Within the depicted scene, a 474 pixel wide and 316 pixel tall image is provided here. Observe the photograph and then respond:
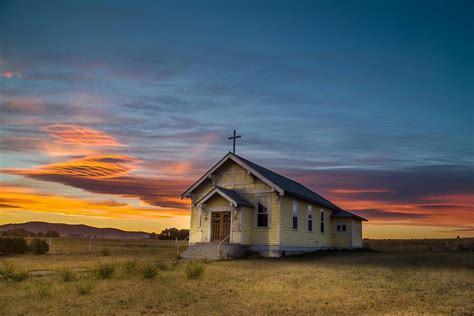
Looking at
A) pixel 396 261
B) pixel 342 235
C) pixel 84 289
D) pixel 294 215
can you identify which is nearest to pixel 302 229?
pixel 294 215

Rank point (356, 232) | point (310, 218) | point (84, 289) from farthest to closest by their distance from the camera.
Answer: point (356, 232) < point (310, 218) < point (84, 289)

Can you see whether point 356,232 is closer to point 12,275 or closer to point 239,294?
point 239,294

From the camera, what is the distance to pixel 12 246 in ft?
98.1

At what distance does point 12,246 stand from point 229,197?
1622 centimetres

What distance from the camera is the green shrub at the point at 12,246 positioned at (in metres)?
29.2

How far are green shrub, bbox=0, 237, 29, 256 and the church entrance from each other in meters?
14.0

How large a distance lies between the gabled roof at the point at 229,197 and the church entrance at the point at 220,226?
1467mm

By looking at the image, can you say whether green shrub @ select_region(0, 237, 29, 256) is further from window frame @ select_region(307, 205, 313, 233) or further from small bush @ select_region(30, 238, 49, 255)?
window frame @ select_region(307, 205, 313, 233)

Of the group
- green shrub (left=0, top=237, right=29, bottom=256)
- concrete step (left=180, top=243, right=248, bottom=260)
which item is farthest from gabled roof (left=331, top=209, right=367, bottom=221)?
green shrub (left=0, top=237, right=29, bottom=256)

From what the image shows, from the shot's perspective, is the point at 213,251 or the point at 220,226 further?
the point at 220,226

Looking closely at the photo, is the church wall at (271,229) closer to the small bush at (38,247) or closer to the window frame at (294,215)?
the window frame at (294,215)

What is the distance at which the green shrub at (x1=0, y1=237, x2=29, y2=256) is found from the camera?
2925 cm

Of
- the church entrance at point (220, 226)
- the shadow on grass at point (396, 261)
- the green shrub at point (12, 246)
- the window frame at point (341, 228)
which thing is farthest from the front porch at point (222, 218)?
the window frame at point (341, 228)

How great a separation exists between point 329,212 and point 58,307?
106 feet
